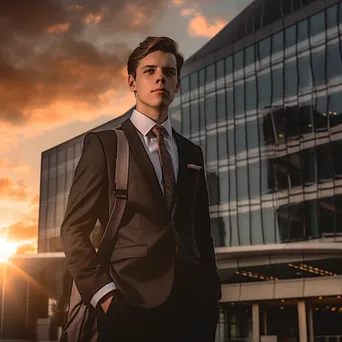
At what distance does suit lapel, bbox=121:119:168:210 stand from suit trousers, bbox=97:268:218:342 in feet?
1.36

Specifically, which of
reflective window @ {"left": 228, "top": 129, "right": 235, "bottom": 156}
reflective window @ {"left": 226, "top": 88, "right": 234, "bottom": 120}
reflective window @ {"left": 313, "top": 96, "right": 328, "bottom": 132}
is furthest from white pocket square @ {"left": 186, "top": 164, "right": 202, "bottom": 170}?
reflective window @ {"left": 226, "top": 88, "right": 234, "bottom": 120}

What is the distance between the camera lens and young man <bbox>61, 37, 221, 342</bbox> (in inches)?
110

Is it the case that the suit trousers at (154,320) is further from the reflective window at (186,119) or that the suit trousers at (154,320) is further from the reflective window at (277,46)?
Answer: the reflective window at (186,119)

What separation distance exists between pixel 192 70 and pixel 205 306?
4729cm

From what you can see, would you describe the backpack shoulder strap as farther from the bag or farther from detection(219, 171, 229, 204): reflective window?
detection(219, 171, 229, 204): reflective window

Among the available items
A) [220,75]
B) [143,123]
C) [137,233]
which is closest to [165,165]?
[143,123]

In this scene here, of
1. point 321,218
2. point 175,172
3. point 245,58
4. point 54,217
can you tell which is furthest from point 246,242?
point 175,172

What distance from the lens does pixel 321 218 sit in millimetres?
38125

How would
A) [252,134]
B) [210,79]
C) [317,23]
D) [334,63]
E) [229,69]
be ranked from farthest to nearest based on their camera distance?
[210,79], [229,69], [252,134], [317,23], [334,63]

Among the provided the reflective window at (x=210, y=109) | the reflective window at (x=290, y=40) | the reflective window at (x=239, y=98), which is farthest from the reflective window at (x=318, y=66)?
the reflective window at (x=210, y=109)

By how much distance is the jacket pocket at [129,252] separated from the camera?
2820mm

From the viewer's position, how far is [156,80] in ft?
10.2

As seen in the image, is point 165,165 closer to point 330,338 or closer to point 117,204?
point 117,204

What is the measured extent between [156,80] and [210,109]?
43.9m
